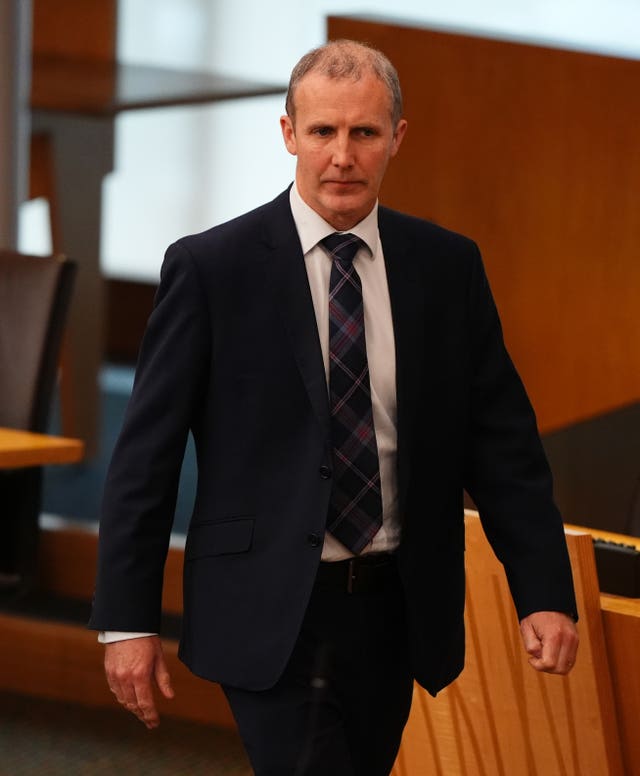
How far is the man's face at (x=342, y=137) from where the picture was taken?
1925mm

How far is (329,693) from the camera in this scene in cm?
197

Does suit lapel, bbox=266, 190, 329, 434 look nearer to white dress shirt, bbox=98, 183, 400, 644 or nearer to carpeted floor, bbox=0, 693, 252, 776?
white dress shirt, bbox=98, 183, 400, 644

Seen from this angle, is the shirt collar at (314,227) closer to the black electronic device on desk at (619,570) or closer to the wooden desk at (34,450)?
the black electronic device on desk at (619,570)

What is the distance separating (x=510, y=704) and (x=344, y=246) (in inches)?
40.8

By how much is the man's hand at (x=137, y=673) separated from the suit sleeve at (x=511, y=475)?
1.60 feet

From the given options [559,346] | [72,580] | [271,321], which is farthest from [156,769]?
[271,321]

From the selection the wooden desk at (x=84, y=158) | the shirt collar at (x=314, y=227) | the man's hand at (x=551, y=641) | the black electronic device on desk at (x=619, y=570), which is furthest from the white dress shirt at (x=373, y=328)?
the wooden desk at (x=84, y=158)

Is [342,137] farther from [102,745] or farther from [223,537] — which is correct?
[102,745]

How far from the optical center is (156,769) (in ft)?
12.5

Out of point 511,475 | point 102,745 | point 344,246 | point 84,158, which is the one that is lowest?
point 102,745

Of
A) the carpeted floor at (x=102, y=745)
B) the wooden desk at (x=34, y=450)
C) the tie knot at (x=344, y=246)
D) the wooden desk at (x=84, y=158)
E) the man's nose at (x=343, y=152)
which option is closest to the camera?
the man's nose at (x=343, y=152)

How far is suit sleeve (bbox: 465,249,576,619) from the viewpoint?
205 cm

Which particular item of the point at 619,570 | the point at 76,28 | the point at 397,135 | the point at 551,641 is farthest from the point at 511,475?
the point at 76,28

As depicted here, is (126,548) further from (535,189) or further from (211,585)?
(535,189)
